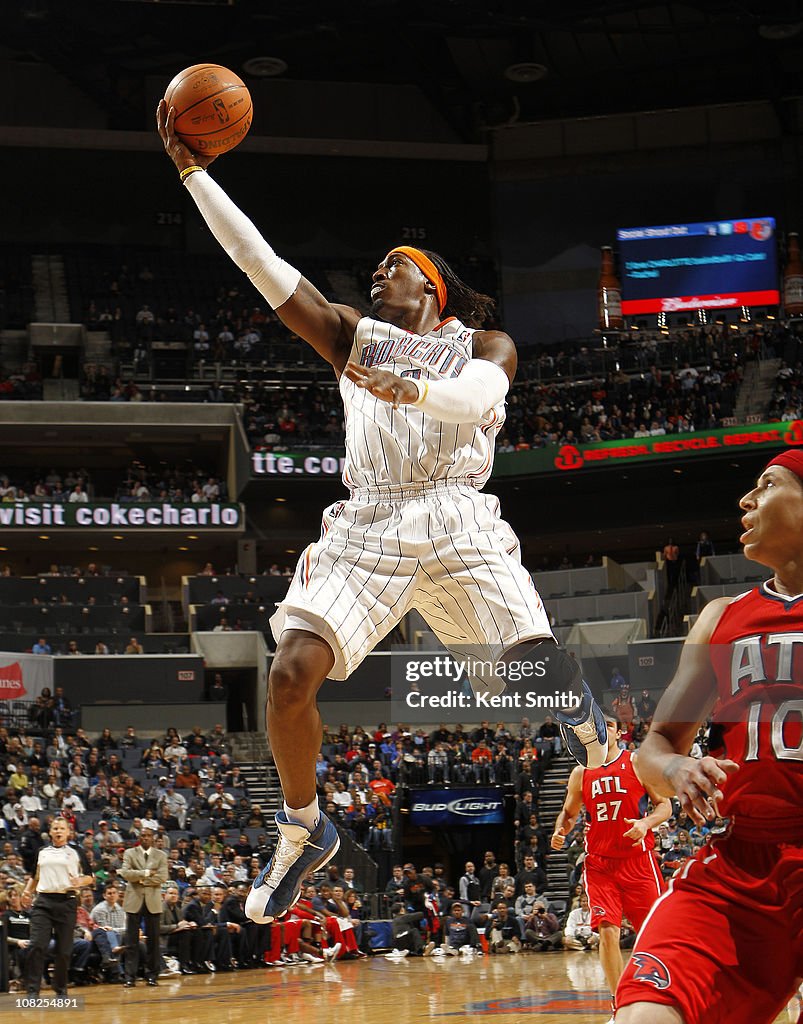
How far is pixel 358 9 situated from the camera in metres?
39.2

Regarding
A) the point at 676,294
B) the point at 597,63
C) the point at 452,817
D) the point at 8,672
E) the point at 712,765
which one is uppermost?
the point at 597,63

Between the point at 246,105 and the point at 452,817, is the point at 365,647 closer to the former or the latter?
the point at 246,105

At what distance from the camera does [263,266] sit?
542 centimetres

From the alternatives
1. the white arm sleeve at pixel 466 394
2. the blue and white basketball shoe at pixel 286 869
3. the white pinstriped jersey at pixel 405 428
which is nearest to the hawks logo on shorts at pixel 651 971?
the blue and white basketball shoe at pixel 286 869

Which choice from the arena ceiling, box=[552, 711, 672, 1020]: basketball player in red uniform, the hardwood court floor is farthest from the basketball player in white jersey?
the arena ceiling

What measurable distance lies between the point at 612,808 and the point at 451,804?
13138 mm

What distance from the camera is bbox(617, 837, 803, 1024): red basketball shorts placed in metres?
3.38

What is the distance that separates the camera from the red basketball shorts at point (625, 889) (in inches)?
387

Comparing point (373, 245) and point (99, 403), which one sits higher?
point (373, 245)

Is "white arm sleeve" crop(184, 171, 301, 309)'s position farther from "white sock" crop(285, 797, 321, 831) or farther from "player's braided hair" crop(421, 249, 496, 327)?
"white sock" crop(285, 797, 321, 831)

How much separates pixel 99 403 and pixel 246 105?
110ft

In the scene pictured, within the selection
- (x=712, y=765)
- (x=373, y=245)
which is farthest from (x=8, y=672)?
(x=712, y=765)

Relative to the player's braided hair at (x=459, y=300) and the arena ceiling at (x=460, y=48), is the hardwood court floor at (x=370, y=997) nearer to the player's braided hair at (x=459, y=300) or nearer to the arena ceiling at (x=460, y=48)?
the player's braided hair at (x=459, y=300)

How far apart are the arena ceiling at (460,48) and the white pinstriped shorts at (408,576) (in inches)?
1410
